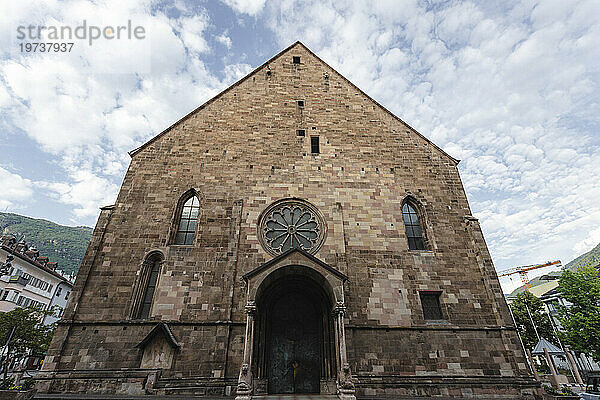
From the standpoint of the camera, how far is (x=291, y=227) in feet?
45.3

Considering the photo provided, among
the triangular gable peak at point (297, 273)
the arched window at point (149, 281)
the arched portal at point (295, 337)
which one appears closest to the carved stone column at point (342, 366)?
the triangular gable peak at point (297, 273)

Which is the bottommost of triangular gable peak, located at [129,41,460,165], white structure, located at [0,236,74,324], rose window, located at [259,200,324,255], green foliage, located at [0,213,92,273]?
rose window, located at [259,200,324,255]

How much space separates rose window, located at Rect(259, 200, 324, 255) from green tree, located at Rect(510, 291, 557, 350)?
26757 mm

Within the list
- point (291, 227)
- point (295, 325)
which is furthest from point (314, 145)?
point (295, 325)

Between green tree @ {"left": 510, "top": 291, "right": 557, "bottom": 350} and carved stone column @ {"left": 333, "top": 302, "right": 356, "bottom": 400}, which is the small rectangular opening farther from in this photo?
green tree @ {"left": 510, "top": 291, "right": 557, "bottom": 350}

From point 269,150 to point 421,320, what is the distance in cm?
1104

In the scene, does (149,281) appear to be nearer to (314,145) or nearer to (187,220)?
(187,220)

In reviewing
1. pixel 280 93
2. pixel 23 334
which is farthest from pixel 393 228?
pixel 23 334

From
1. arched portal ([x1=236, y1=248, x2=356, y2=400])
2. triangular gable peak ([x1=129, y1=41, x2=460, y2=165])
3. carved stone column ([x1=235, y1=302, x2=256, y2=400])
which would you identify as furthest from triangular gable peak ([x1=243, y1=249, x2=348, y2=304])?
triangular gable peak ([x1=129, y1=41, x2=460, y2=165])

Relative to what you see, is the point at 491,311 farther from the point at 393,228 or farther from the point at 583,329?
the point at 583,329

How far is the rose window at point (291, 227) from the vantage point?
13344mm

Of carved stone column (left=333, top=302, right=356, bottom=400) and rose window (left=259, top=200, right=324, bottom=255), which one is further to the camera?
rose window (left=259, top=200, right=324, bottom=255)

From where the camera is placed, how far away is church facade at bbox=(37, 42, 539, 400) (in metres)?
10.6

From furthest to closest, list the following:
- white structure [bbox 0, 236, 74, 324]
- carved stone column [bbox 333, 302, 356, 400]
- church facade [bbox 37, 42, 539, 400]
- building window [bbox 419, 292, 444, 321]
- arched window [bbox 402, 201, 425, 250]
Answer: white structure [bbox 0, 236, 74, 324] → arched window [bbox 402, 201, 425, 250] → building window [bbox 419, 292, 444, 321] → church facade [bbox 37, 42, 539, 400] → carved stone column [bbox 333, 302, 356, 400]
